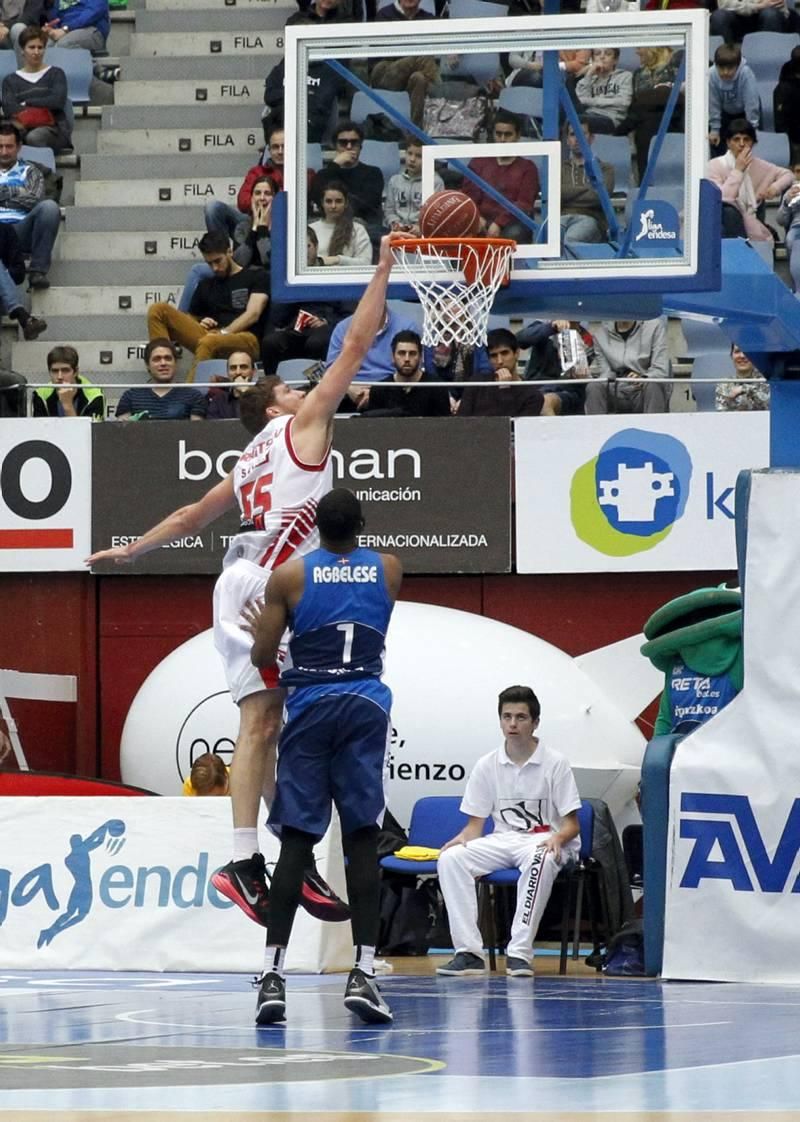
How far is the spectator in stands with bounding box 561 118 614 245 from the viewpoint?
10.7m

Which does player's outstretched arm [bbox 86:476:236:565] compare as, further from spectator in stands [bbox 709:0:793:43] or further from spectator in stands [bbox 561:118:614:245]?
spectator in stands [bbox 709:0:793:43]

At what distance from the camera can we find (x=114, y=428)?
16531mm

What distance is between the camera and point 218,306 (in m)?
17.8

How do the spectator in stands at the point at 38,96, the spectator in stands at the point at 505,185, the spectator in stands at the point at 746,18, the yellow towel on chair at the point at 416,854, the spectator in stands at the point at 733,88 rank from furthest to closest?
the spectator in stands at the point at 38,96
the spectator in stands at the point at 746,18
the spectator in stands at the point at 733,88
the yellow towel on chair at the point at 416,854
the spectator in stands at the point at 505,185

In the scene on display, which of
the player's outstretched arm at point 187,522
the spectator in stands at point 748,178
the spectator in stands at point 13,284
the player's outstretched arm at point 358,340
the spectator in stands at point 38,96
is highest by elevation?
the spectator in stands at point 38,96

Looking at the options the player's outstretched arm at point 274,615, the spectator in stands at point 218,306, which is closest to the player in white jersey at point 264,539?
the player's outstretched arm at point 274,615

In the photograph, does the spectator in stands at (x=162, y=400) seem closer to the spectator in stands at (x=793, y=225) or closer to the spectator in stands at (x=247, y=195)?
the spectator in stands at (x=247, y=195)

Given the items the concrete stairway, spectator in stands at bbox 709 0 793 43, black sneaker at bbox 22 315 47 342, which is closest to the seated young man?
the concrete stairway

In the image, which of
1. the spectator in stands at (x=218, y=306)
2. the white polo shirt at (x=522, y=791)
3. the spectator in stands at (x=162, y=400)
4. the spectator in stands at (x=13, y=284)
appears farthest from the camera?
the spectator in stands at (x=13, y=284)

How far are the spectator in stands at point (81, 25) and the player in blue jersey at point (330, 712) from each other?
14.7 m

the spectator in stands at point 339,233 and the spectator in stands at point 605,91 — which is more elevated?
the spectator in stands at point 605,91

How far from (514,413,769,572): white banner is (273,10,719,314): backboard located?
16.3 feet

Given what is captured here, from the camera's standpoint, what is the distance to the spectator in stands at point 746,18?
1895 centimetres

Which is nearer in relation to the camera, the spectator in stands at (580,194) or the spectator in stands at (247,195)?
the spectator in stands at (580,194)
